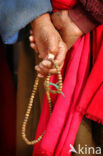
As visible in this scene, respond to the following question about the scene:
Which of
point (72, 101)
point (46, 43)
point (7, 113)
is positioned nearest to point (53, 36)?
point (46, 43)

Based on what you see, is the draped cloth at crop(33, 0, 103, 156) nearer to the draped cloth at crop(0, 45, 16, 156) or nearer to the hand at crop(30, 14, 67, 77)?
the hand at crop(30, 14, 67, 77)

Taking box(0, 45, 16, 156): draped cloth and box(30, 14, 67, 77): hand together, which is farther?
box(0, 45, 16, 156): draped cloth

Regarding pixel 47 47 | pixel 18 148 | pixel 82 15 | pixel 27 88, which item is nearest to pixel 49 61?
pixel 47 47

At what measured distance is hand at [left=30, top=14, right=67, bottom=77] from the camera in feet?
1.22

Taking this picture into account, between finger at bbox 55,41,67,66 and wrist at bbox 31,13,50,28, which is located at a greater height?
wrist at bbox 31,13,50,28

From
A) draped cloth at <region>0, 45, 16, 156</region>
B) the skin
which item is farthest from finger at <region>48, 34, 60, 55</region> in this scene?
draped cloth at <region>0, 45, 16, 156</region>

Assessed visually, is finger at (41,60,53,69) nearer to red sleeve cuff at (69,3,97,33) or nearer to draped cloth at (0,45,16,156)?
red sleeve cuff at (69,3,97,33)

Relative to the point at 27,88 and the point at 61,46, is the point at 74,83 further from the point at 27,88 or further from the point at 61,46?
the point at 27,88

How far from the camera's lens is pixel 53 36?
1.28ft

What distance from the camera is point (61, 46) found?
1.30 feet

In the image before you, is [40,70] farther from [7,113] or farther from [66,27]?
[7,113]

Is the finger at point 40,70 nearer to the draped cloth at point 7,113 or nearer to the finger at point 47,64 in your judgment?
the finger at point 47,64

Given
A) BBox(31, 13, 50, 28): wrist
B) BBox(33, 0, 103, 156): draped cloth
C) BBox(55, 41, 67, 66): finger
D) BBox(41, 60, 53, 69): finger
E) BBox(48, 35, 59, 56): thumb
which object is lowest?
BBox(33, 0, 103, 156): draped cloth

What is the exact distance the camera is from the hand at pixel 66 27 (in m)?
0.43
